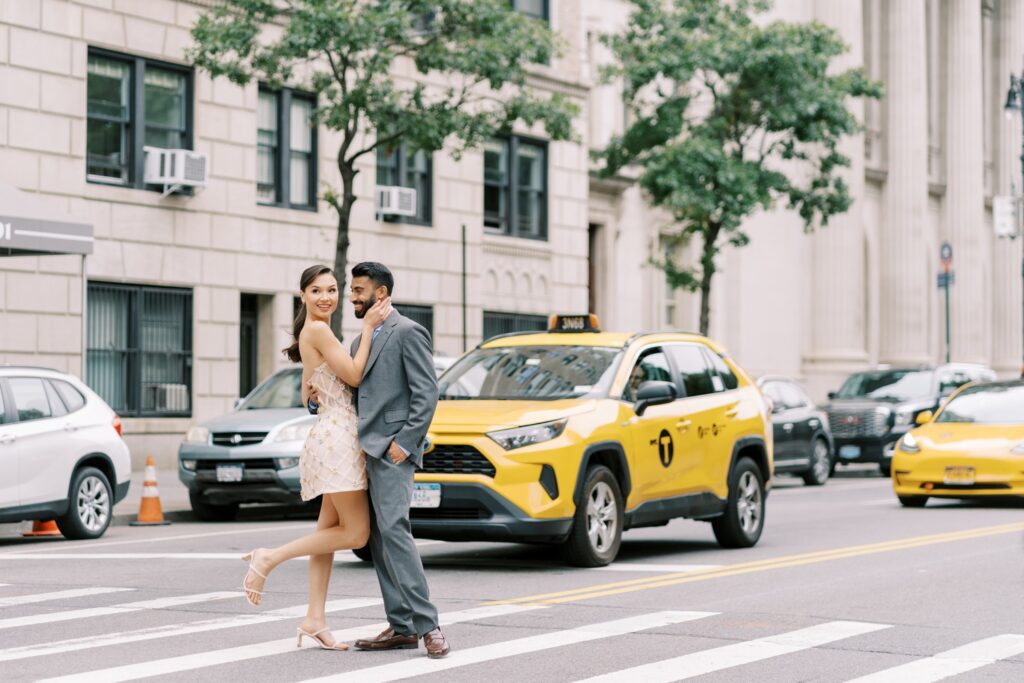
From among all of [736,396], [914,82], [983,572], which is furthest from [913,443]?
[914,82]

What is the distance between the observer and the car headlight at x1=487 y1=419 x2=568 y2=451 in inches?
480

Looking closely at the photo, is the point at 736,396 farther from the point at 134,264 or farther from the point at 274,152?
the point at 274,152

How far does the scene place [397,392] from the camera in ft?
28.0

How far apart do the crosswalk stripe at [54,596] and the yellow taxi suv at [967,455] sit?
11.2m

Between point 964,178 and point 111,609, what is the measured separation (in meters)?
52.0

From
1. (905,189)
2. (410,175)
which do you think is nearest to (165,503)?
(410,175)

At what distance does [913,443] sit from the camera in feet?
66.4

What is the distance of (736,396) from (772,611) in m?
4.64

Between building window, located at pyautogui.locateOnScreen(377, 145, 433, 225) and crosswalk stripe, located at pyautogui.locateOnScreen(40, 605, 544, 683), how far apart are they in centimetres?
2157

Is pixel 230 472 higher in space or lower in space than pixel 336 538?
lower

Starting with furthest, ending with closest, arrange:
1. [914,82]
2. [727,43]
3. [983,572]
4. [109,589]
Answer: [914,82]
[727,43]
[983,572]
[109,589]

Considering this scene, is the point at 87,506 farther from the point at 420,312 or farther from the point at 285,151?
the point at 420,312

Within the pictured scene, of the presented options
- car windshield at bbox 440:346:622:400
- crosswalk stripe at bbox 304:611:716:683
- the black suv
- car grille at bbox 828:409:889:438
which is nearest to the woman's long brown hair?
crosswalk stripe at bbox 304:611:716:683

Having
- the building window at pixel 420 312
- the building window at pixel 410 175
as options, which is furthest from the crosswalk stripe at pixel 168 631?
the building window at pixel 420 312
